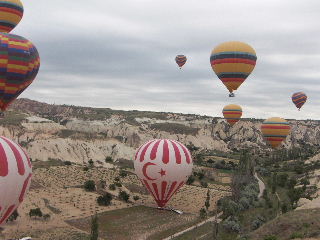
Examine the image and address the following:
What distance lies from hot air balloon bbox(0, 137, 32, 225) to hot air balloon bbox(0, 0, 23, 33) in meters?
31.7

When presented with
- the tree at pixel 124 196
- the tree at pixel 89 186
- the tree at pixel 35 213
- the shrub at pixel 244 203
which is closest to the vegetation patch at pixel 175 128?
the tree at pixel 89 186

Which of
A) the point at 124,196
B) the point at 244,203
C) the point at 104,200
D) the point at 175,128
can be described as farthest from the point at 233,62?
the point at 175,128

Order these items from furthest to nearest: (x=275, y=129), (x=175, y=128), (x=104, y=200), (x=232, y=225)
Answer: (x=175, y=128) → (x=275, y=129) → (x=104, y=200) → (x=232, y=225)

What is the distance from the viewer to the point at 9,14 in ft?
164

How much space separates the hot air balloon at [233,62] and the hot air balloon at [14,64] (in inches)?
794

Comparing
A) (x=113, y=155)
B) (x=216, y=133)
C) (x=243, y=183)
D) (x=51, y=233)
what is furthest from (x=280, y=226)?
(x=216, y=133)

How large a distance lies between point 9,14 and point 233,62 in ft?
95.6

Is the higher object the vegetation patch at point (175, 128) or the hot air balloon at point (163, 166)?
the vegetation patch at point (175, 128)

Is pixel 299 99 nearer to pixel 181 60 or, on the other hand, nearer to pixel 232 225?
pixel 181 60

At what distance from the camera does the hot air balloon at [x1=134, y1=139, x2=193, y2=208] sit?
1448 inches

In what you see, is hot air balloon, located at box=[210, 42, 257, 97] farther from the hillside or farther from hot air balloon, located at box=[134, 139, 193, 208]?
the hillside

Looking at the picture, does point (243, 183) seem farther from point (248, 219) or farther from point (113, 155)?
point (113, 155)

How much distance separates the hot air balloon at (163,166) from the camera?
36.8 metres

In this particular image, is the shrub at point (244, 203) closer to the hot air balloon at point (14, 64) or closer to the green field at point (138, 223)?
the green field at point (138, 223)
